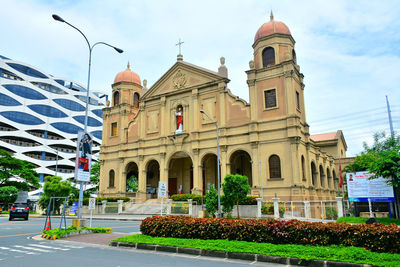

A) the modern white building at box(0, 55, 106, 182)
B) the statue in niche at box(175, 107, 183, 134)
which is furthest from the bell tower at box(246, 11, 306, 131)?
the modern white building at box(0, 55, 106, 182)

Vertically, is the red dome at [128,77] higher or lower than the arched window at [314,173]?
higher

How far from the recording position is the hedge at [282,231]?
8789 millimetres

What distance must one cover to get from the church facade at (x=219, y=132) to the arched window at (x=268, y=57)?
4.0 inches

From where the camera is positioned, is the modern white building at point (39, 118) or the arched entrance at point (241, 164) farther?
the modern white building at point (39, 118)

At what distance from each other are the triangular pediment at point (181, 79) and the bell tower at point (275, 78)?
4285mm

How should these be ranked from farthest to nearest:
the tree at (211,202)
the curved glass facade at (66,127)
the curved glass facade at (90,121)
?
the curved glass facade at (90,121), the curved glass facade at (66,127), the tree at (211,202)

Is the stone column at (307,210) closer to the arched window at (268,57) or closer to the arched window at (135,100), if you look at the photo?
the arched window at (268,57)

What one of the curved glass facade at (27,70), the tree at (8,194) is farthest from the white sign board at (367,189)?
the curved glass facade at (27,70)

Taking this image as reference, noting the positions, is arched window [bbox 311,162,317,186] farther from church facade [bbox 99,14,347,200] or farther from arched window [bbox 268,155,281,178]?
arched window [bbox 268,155,281,178]

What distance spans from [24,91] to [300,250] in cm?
9735

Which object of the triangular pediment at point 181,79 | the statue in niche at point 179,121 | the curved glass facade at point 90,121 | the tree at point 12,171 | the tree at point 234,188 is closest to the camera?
the tree at point 234,188

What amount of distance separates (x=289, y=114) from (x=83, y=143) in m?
20.2

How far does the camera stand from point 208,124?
35688 mm

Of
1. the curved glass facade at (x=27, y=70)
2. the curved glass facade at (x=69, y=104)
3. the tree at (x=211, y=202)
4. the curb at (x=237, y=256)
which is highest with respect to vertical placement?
the curved glass facade at (x=27, y=70)
